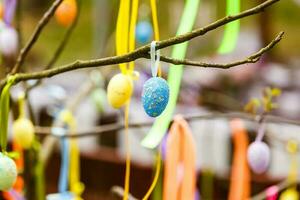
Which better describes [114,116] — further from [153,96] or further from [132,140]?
[153,96]

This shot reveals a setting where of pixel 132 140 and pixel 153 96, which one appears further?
pixel 132 140

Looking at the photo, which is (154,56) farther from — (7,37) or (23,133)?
(7,37)

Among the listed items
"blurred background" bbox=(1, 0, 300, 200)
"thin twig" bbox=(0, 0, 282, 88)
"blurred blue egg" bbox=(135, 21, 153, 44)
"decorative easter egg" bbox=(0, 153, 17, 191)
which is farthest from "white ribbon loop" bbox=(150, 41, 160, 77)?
"blurred blue egg" bbox=(135, 21, 153, 44)

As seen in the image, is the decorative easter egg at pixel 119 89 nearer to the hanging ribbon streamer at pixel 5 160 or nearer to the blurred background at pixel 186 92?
the hanging ribbon streamer at pixel 5 160

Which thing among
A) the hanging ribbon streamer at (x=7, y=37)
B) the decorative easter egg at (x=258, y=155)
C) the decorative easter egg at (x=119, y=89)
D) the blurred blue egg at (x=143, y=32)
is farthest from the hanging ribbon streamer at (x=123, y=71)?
the blurred blue egg at (x=143, y=32)

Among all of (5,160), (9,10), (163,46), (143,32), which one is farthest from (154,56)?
(143,32)

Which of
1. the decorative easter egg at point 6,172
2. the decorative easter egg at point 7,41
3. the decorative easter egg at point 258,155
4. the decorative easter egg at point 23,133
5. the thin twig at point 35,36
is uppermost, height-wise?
the decorative easter egg at point 7,41

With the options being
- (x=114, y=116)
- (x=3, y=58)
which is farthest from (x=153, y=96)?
(x=114, y=116)
